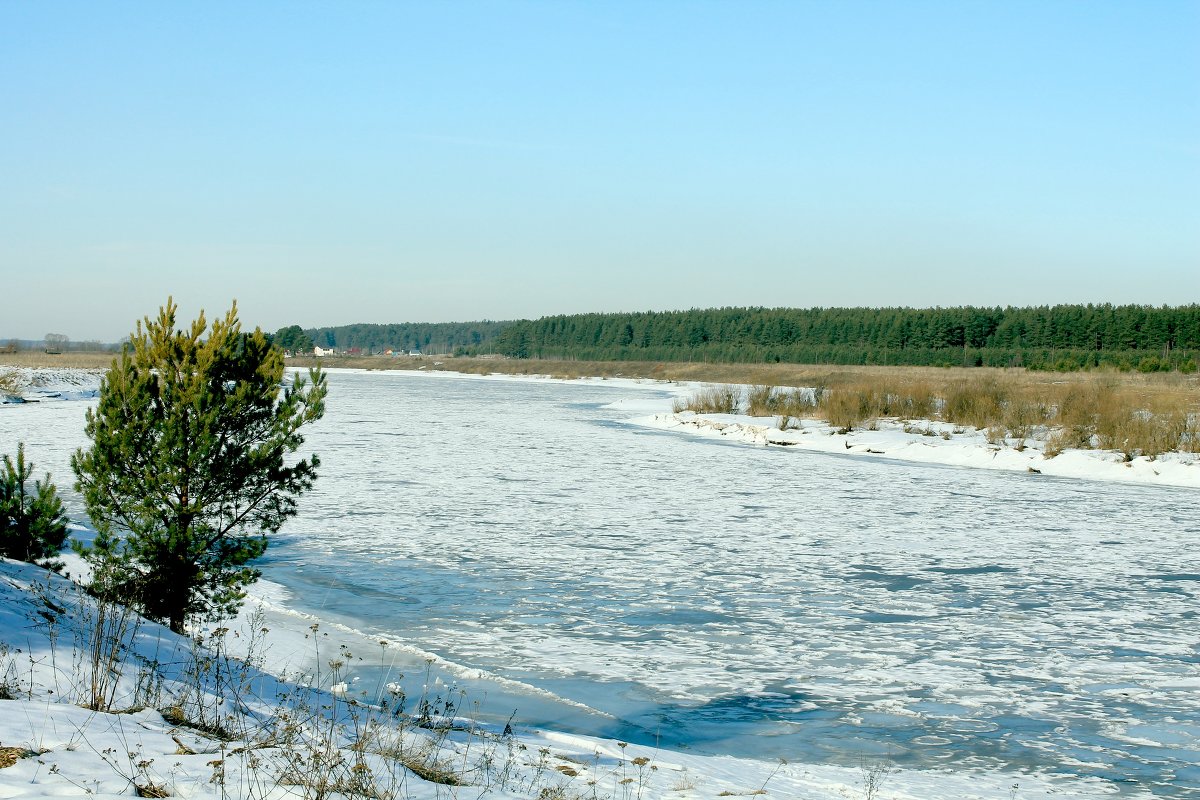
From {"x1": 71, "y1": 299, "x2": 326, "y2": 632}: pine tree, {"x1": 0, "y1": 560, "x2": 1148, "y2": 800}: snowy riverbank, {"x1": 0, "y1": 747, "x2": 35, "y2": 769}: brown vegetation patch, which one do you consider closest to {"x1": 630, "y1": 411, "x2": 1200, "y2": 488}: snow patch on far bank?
{"x1": 0, "y1": 560, "x2": 1148, "y2": 800}: snowy riverbank

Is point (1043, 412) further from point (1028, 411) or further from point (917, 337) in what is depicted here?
point (917, 337)

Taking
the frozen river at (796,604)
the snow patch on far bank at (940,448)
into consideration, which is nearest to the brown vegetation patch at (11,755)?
the frozen river at (796,604)

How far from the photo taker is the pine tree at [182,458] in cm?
786

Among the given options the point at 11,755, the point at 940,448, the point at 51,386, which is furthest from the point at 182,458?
the point at 51,386

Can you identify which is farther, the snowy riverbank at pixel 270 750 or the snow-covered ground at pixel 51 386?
the snow-covered ground at pixel 51 386

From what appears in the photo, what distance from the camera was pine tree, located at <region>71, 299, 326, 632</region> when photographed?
786cm

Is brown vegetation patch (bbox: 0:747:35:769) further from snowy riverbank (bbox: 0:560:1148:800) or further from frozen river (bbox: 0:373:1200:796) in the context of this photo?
frozen river (bbox: 0:373:1200:796)

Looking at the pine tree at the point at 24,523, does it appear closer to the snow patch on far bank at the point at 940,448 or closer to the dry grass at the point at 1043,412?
the snow patch on far bank at the point at 940,448

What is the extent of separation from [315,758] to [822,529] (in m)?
11.2

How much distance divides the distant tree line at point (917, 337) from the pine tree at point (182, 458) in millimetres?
62976

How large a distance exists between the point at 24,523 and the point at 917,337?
11285cm

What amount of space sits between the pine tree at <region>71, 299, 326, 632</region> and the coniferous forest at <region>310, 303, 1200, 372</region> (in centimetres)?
6475

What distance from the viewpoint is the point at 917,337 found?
11344 cm

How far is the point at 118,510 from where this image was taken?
26.0 feet
